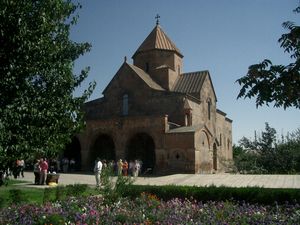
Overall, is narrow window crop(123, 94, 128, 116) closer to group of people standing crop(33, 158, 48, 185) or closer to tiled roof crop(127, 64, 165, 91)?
tiled roof crop(127, 64, 165, 91)

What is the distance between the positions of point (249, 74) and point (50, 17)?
6.03 m

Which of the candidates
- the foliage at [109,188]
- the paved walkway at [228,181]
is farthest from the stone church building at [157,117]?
the foliage at [109,188]

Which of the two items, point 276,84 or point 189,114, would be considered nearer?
point 276,84

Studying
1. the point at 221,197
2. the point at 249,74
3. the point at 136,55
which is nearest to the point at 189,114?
the point at 136,55

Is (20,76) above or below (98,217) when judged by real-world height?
above

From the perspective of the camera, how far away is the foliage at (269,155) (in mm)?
29453

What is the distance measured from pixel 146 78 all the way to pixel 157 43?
4.99 meters

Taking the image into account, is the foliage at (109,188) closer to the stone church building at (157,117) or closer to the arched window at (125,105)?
the stone church building at (157,117)

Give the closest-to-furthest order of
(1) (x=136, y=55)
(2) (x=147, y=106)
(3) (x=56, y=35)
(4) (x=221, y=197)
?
(3) (x=56, y=35)
(4) (x=221, y=197)
(2) (x=147, y=106)
(1) (x=136, y=55)

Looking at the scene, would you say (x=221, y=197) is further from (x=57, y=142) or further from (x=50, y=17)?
(x=50, y=17)

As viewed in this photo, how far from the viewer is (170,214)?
9250mm

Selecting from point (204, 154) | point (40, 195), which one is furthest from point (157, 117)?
point (40, 195)

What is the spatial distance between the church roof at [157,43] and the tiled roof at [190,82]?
314 centimetres

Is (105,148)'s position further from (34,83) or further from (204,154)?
(34,83)
